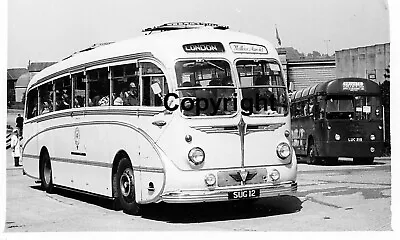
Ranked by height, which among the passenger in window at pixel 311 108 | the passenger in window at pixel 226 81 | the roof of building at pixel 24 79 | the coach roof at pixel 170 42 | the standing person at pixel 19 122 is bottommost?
the standing person at pixel 19 122

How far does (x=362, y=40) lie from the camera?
9.33 m

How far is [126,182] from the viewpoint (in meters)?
9.16

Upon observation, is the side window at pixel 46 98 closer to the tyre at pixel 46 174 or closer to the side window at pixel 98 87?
the tyre at pixel 46 174

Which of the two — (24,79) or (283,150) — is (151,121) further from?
(24,79)

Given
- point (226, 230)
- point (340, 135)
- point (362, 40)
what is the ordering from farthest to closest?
1. point (340, 135)
2. point (362, 40)
3. point (226, 230)

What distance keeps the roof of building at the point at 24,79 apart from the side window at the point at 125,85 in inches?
52.5

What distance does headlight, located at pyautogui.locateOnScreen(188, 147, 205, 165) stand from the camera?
8312mm

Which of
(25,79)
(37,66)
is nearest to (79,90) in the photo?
(37,66)

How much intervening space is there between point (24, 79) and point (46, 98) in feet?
2.94

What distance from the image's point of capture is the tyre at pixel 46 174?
37.3 feet

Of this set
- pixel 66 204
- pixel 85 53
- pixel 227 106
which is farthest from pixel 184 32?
pixel 66 204

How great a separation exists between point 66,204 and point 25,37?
2.35m

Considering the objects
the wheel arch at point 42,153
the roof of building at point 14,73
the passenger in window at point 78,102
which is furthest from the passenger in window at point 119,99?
the wheel arch at point 42,153
